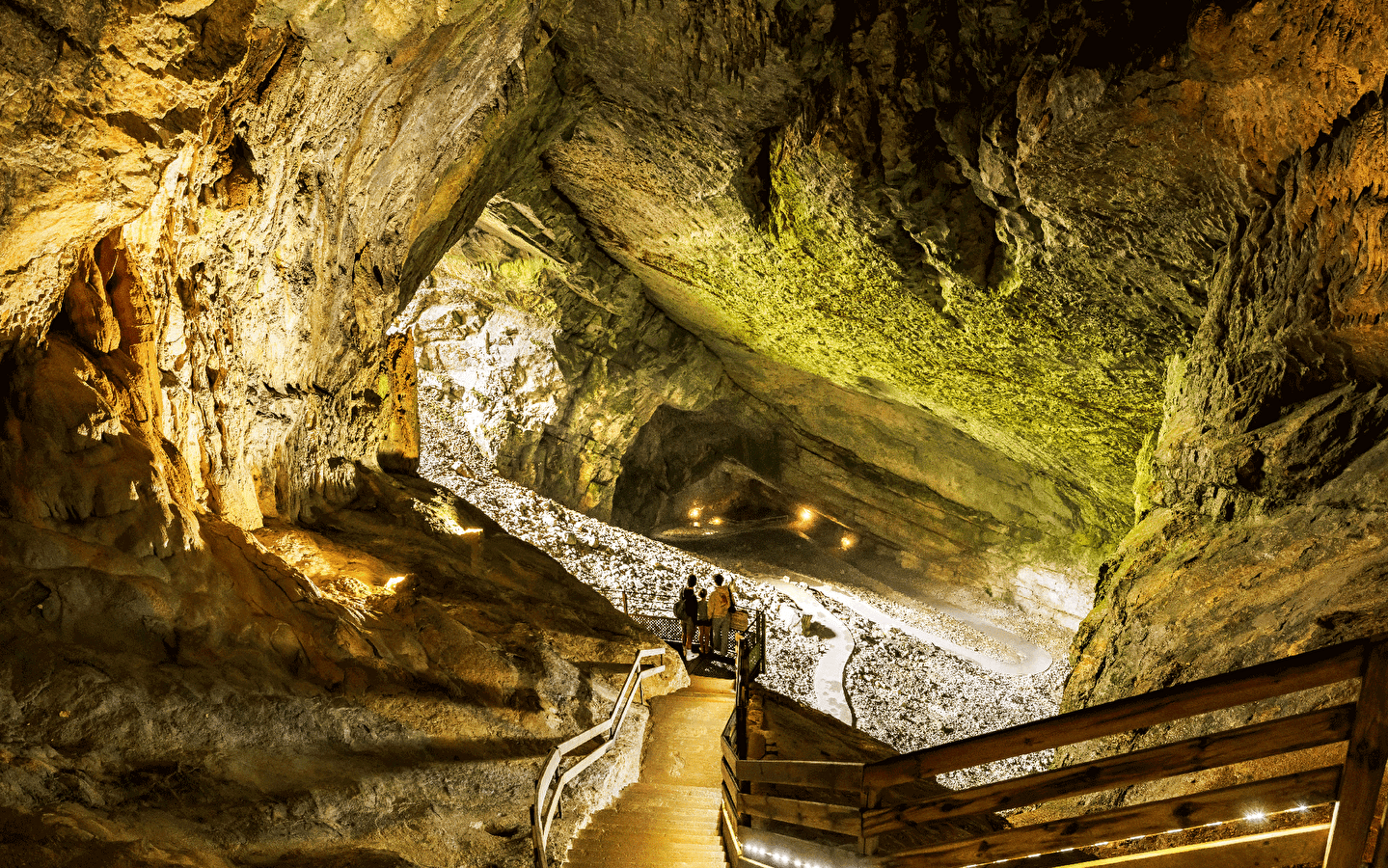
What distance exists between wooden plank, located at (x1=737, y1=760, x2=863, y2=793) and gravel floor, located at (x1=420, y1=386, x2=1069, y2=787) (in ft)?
30.0

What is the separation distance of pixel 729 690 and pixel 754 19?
8.90m

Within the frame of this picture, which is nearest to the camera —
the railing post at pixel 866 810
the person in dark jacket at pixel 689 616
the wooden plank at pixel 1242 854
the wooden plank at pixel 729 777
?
the wooden plank at pixel 1242 854

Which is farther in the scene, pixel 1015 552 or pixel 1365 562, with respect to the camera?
pixel 1015 552

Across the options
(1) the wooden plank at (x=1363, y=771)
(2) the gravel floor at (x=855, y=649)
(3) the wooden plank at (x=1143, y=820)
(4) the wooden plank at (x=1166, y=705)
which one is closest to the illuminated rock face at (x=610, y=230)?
(3) the wooden plank at (x=1143, y=820)

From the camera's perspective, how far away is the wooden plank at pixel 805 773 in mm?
4024

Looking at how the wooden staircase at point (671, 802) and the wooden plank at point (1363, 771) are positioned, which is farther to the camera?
the wooden staircase at point (671, 802)

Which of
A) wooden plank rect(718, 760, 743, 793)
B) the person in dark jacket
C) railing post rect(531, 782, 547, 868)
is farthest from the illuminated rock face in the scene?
the person in dark jacket

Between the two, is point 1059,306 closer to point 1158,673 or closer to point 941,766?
point 1158,673

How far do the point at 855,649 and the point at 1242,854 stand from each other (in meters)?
14.9

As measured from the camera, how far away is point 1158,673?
7645 millimetres

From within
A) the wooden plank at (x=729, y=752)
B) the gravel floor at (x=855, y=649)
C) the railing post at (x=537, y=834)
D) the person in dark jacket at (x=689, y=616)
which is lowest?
the railing post at (x=537, y=834)

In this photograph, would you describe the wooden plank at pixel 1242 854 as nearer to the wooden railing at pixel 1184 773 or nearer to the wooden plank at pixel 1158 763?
the wooden railing at pixel 1184 773

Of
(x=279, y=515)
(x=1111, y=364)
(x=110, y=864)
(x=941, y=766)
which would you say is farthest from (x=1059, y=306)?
(x=110, y=864)

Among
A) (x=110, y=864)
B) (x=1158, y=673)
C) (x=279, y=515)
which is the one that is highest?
(x=1158, y=673)
